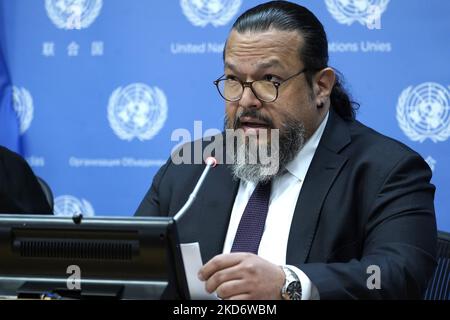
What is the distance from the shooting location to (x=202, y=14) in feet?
11.2

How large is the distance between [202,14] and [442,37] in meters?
1.14

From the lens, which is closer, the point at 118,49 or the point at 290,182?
the point at 290,182

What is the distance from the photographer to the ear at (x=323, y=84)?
2246 mm

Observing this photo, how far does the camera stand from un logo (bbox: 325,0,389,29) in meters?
3.13

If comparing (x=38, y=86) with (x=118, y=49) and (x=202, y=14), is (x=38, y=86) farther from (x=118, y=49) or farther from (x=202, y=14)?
(x=202, y=14)

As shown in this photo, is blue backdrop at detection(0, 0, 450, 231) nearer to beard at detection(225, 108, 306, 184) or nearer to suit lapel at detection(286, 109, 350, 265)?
suit lapel at detection(286, 109, 350, 265)

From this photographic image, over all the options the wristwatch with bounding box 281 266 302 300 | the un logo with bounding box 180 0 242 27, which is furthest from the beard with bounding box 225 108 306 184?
the un logo with bounding box 180 0 242 27

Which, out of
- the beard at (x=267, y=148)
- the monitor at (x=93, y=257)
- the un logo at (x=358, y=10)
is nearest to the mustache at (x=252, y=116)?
the beard at (x=267, y=148)

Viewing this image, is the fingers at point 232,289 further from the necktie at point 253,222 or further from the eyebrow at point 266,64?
the eyebrow at point 266,64

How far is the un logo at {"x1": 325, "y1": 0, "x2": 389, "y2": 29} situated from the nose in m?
1.28
